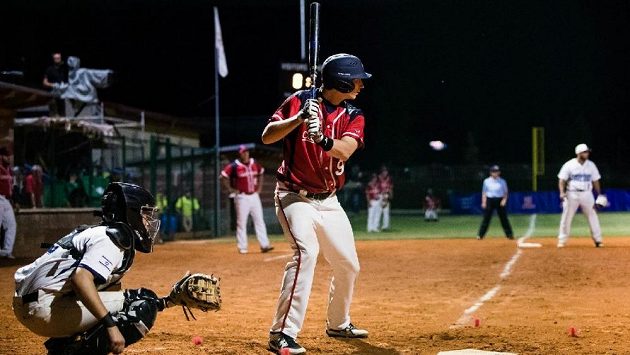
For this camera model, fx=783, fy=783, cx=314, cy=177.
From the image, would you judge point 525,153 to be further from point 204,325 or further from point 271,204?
point 204,325

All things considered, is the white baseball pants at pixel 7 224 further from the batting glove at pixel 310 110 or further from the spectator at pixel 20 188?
the batting glove at pixel 310 110

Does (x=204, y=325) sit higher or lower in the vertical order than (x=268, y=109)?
lower

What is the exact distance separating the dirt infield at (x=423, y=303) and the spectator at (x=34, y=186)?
13.8ft

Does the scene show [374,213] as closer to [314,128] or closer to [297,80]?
[297,80]

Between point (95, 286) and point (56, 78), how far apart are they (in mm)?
19854

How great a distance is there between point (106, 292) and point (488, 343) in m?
3.28

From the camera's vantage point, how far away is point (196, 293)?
5.11m

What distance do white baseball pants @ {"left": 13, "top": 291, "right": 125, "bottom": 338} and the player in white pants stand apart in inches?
576

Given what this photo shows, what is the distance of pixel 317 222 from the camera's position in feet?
21.0

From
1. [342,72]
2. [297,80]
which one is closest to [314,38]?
Answer: [342,72]

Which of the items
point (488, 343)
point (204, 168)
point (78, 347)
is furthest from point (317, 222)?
point (204, 168)

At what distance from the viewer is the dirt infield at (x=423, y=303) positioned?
6648 millimetres

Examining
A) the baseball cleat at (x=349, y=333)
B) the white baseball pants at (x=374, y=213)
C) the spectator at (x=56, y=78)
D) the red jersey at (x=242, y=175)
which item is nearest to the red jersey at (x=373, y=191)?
the white baseball pants at (x=374, y=213)

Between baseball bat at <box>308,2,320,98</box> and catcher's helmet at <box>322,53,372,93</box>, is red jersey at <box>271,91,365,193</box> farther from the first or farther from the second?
baseball bat at <box>308,2,320,98</box>
